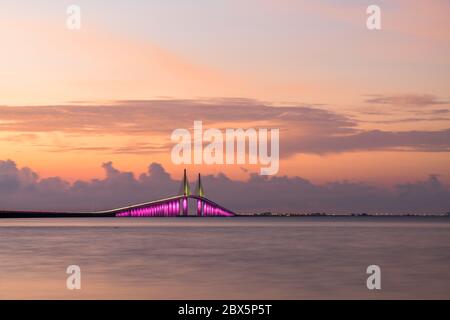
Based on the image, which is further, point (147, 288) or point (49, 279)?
point (49, 279)

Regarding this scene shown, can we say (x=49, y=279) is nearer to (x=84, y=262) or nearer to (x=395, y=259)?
(x=84, y=262)

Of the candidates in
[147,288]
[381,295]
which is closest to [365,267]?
[381,295]

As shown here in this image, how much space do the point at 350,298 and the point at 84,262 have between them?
63.8 ft

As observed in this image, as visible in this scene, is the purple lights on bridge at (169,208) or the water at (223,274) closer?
the water at (223,274)

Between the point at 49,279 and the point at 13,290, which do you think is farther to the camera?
the point at 49,279

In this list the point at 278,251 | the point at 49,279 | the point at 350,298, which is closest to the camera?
the point at 350,298

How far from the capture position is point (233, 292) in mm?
27281

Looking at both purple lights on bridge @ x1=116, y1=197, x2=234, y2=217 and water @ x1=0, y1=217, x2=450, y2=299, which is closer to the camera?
water @ x1=0, y1=217, x2=450, y2=299

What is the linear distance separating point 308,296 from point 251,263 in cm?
1407

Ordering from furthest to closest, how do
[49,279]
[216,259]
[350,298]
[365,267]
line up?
[216,259] → [365,267] → [49,279] → [350,298]

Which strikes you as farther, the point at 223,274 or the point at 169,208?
the point at 169,208

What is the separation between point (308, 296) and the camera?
2638 centimetres
